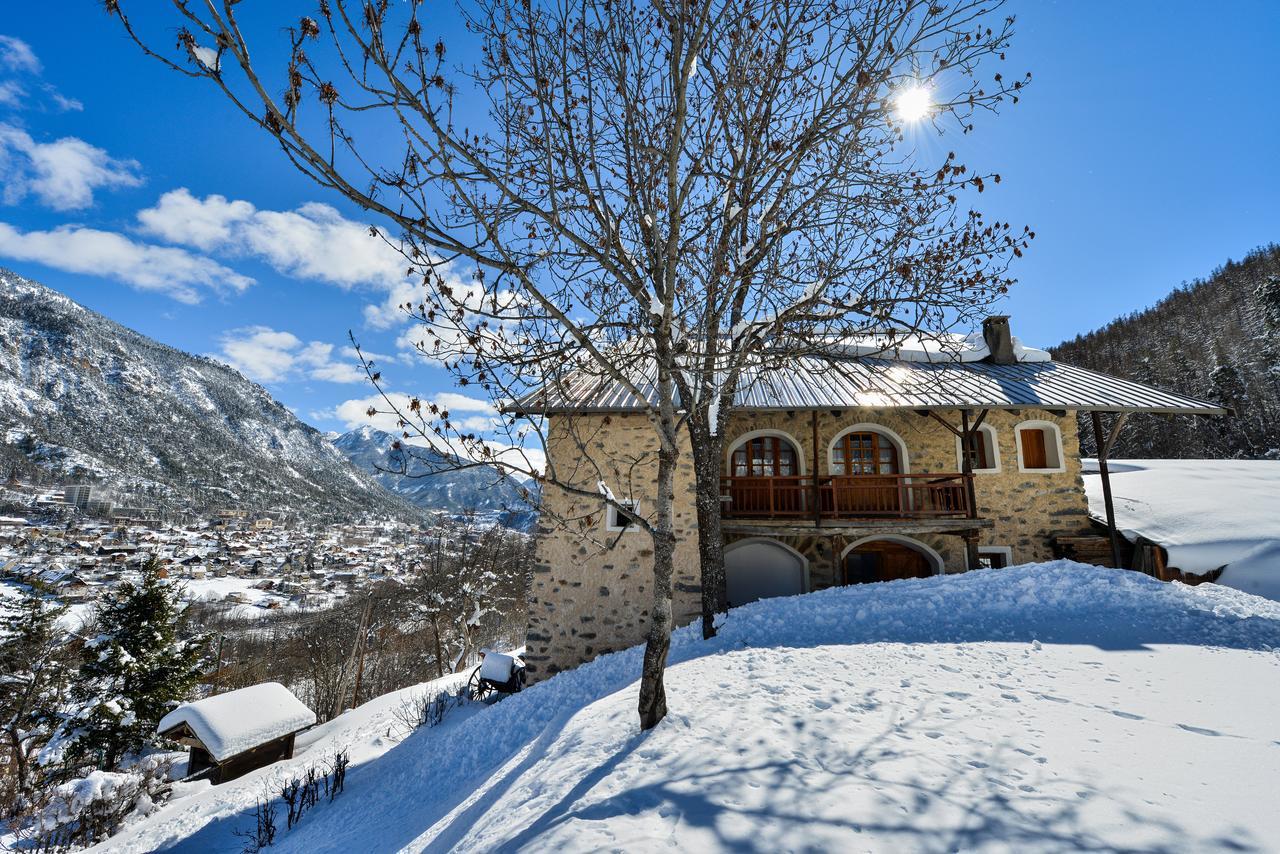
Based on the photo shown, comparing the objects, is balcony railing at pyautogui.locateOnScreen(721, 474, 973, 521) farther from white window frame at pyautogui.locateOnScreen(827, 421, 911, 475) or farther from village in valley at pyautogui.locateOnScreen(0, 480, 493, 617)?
village in valley at pyautogui.locateOnScreen(0, 480, 493, 617)

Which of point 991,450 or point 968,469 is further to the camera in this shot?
point 991,450

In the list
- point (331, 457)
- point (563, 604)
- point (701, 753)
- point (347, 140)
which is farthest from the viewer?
point (331, 457)

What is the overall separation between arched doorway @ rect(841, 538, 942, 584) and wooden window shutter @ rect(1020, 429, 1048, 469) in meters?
3.10

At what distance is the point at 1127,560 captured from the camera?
11.1 m

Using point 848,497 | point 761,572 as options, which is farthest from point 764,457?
point 761,572

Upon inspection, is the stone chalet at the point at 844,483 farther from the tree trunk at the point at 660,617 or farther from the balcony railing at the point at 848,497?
the tree trunk at the point at 660,617

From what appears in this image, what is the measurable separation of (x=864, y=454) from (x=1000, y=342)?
4.95 m

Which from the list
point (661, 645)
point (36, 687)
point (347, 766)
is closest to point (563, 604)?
point (347, 766)

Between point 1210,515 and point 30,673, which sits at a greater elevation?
point 1210,515

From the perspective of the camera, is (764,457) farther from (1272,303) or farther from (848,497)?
(1272,303)

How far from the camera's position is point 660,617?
4.12m

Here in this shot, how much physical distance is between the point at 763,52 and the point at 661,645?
15.9 feet

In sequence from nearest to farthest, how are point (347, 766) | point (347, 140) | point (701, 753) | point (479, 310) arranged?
1. point (347, 140)
2. point (701, 753)
3. point (479, 310)
4. point (347, 766)

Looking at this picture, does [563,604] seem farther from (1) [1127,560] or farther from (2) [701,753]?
(1) [1127,560]
